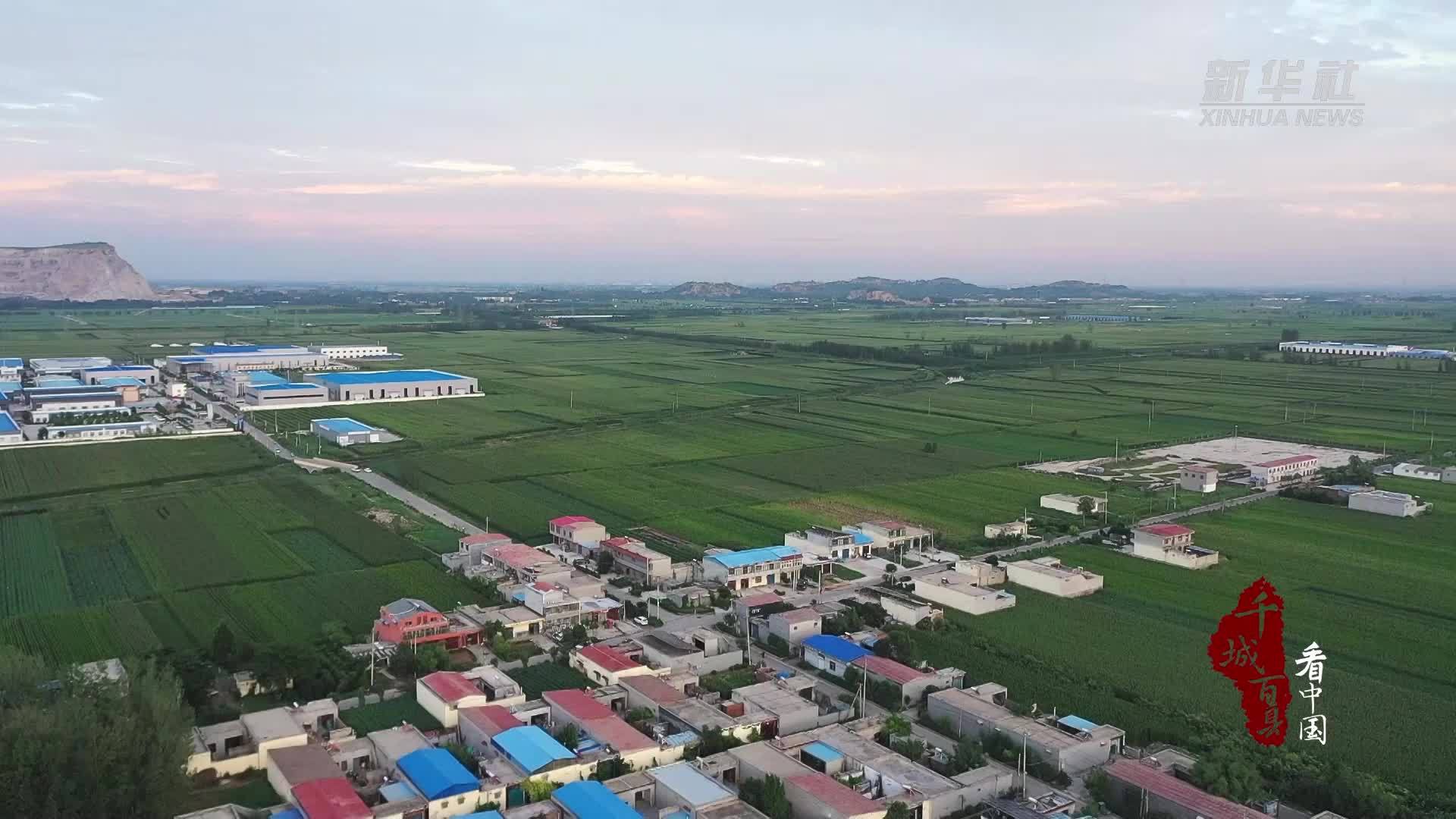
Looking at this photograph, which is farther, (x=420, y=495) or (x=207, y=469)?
(x=207, y=469)

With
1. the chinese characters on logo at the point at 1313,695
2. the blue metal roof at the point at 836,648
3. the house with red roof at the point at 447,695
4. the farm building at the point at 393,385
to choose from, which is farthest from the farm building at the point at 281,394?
the chinese characters on logo at the point at 1313,695

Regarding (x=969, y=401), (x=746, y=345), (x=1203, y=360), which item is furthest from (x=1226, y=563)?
(x=746, y=345)

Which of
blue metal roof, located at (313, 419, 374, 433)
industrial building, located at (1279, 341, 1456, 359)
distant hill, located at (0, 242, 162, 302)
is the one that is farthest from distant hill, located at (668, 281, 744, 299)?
blue metal roof, located at (313, 419, 374, 433)

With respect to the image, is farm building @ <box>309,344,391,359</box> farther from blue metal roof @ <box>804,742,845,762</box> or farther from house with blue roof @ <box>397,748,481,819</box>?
Result: blue metal roof @ <box>804,742,845,762</box>

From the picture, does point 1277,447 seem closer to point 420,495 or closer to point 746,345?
point 420,495

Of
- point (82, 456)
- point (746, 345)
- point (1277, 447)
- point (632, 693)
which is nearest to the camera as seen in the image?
point (632, 693)

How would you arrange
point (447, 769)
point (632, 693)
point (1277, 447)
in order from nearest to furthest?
point (447, 769) → point (632, 693) → point (1277, 447)
